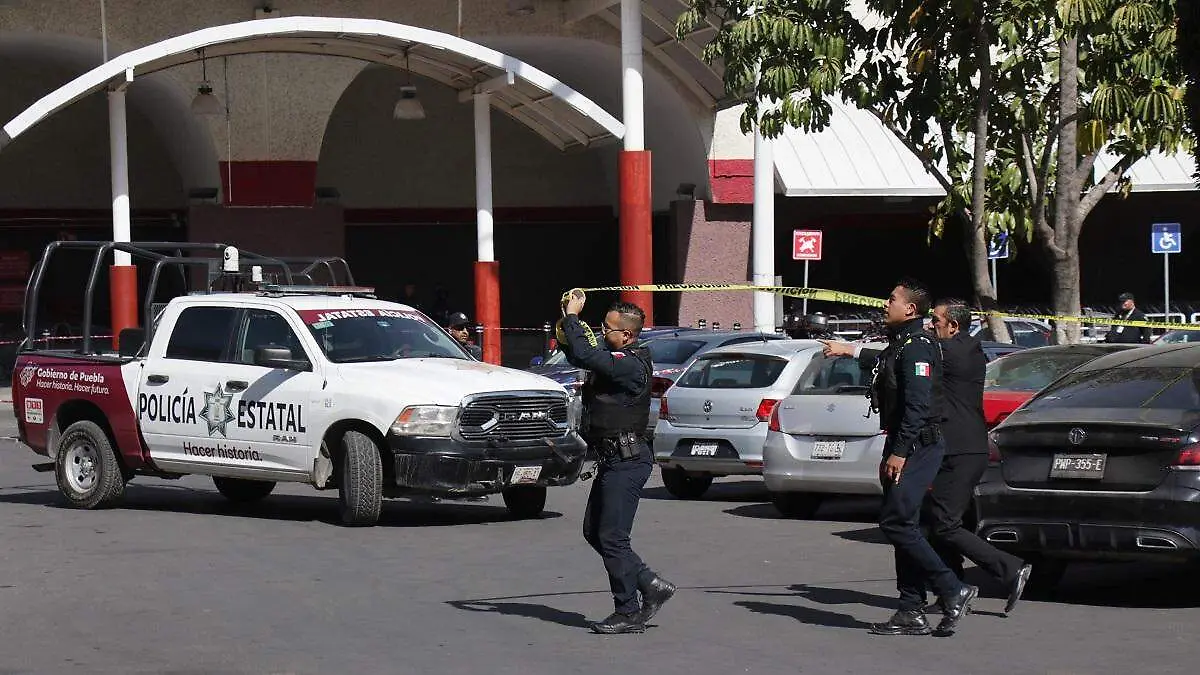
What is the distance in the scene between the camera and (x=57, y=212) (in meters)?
42.1

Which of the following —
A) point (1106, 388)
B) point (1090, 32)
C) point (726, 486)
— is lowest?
point (726, 486)

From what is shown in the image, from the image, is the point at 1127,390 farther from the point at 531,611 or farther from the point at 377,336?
the point at 377,336

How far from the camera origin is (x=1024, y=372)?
14.4 metres

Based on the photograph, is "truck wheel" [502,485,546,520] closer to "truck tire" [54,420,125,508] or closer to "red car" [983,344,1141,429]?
"truck tire" [54,420,125,508]

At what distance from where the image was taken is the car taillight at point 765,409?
655 inches

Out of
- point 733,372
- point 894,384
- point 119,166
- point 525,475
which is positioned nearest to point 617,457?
point 894,384

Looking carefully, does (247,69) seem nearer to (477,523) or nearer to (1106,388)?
(477,523)

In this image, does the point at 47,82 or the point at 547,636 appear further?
the point at 47,82

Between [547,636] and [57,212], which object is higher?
[57,212]

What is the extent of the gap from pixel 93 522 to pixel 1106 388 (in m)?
8.32

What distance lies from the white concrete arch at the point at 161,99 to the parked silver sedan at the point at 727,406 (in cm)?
1932

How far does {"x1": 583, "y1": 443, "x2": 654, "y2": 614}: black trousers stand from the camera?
32.0ft

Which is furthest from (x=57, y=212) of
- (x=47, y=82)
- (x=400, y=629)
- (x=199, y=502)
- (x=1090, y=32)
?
(x=400, y=629)

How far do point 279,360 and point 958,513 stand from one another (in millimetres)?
6779
